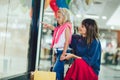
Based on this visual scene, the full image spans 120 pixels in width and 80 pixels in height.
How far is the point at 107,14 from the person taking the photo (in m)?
9.20

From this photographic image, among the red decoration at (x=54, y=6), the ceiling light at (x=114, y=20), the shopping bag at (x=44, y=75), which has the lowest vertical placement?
the shopping bag at (x=44, y=75)

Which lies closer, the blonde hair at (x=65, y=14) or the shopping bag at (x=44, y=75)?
the shopping bag at (x=44, y=75)

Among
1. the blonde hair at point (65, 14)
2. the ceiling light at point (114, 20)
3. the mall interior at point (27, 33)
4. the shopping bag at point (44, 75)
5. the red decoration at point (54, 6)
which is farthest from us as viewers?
the ceiling light at point (114, 20)

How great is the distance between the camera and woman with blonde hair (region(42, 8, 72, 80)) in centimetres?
334

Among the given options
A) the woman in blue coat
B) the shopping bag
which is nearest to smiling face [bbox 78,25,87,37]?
the woman in blue coat

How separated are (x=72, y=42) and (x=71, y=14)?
0.34 meters

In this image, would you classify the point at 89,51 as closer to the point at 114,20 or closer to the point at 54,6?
the point at 54,6

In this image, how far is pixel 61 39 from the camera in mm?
3361

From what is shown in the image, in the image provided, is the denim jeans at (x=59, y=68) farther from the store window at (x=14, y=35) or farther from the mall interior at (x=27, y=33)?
the store window at (x=14, y=35)

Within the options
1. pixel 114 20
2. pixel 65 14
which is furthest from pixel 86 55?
pixel 114 20

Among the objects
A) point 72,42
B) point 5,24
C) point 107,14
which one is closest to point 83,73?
point 72,42

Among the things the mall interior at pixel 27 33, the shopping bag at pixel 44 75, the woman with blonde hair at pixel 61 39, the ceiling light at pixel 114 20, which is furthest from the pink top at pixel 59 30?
the ceiling light at pixel 114 20

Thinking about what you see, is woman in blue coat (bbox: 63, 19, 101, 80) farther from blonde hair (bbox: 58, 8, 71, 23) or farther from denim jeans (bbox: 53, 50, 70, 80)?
blonde hair (bbox: 58, 8, 71, 23)

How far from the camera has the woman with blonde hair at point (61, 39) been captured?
3336 millimetres
